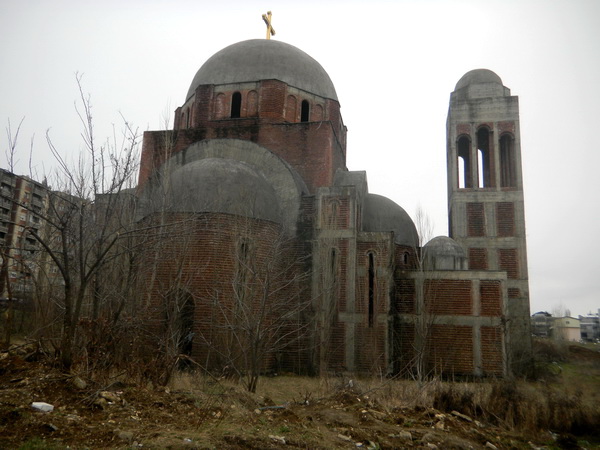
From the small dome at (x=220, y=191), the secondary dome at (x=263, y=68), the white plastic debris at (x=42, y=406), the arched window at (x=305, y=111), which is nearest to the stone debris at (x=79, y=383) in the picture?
the white plastic debris at (x=42, y=406)

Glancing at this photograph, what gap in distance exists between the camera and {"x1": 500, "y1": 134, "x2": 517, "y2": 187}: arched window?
72.7ft

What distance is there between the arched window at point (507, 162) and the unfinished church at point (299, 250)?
31 cm

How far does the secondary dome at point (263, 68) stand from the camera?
1991 centimetres

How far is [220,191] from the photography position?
45.7 ft

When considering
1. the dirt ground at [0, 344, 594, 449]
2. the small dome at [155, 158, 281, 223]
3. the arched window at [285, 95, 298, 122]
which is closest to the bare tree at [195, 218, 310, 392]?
the small dome at [155, 158, 281, 223]

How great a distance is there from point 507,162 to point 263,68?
12.0m

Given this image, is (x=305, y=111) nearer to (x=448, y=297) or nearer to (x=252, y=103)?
(x=252, y=103)

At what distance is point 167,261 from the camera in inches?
509

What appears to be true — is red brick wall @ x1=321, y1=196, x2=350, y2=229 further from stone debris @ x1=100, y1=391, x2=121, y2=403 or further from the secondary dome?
stone debris @ x1=100, y1=391, x2=121, y2=403

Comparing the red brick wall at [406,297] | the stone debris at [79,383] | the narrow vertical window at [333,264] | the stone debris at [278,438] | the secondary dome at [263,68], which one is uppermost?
the secondary dome at [263,68]

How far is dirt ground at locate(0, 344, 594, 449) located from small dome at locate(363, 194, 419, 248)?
1150 centimetres

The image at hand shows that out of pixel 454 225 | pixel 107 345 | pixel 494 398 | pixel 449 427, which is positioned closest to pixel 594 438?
pixel 494 398

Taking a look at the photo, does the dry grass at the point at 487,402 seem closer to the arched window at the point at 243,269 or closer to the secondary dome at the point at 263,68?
the arched window at the point at 243,269

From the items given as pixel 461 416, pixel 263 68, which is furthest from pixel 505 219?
pixel 461 416
